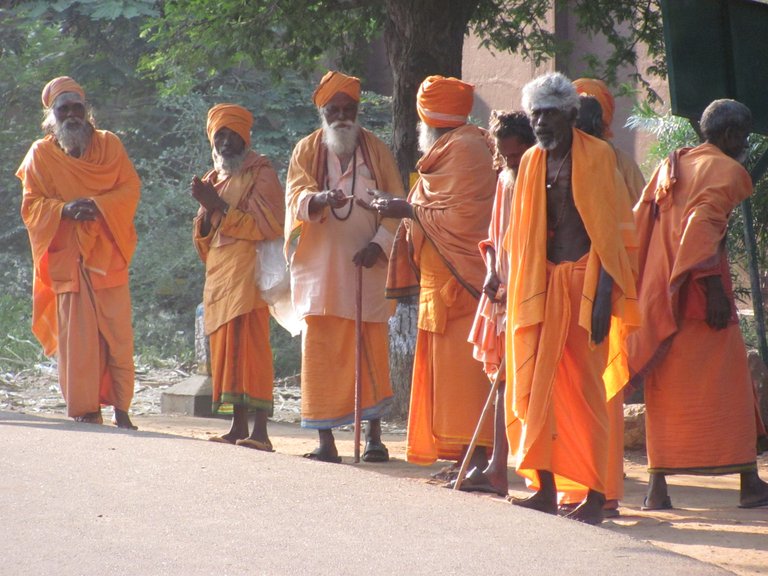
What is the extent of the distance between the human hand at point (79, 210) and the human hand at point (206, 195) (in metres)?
0.95

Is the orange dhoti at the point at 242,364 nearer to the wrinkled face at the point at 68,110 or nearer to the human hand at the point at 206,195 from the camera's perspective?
the human hand at the point at 206,195

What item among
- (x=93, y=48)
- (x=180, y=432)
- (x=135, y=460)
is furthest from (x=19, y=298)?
(x=135, y=460)

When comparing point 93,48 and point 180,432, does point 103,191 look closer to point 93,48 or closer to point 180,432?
point 180,432

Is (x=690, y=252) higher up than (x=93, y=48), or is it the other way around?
(x=93, y=48)

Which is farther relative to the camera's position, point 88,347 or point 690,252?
point 88,347

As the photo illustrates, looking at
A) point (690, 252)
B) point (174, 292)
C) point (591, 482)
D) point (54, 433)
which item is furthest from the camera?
point (174, 292)

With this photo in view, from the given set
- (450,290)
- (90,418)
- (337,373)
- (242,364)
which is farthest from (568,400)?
(90,418)

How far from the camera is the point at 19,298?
18.3 metres

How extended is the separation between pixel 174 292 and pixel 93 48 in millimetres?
5126

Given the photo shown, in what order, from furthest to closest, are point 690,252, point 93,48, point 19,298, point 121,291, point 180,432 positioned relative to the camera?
point 93,48 < point 19,298 < point 180,432 < point 121,291 < point 690,252

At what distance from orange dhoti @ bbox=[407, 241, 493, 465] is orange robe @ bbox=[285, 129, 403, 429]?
0.94 m

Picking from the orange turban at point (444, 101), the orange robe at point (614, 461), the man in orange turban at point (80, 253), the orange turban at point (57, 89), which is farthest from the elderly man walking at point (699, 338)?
the orange turban at point (57, 89)

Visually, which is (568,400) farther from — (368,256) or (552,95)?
(368,256)

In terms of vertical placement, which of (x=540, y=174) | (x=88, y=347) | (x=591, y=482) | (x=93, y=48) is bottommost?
(x=591, y=482)
